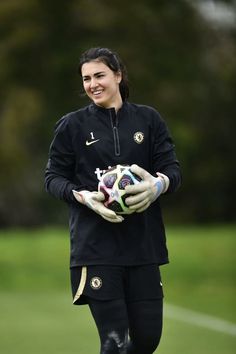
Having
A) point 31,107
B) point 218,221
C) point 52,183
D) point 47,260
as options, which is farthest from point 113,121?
point 218,221

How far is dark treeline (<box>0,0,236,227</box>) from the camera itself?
87.3 feet

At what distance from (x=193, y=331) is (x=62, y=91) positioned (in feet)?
61.7

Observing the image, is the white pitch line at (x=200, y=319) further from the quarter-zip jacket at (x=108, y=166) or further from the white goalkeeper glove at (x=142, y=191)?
the white goalkeeper glove at (x=142, y=191)

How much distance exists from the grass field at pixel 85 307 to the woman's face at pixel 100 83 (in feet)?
11.1

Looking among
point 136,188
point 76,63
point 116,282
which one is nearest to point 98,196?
point 136,188

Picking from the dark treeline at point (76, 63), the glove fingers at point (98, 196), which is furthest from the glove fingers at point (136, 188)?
the dark treeline at point (76, 63)

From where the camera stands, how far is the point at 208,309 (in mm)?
13242

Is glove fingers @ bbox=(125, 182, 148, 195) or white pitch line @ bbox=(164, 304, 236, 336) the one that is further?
white pitch line @ bbox=(164, 304, 236, 336)

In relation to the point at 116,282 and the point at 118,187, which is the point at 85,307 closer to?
the point at 116,282

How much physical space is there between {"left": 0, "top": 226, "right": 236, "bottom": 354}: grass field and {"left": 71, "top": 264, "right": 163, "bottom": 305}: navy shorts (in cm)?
303

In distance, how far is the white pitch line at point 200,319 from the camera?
1097 centimetres

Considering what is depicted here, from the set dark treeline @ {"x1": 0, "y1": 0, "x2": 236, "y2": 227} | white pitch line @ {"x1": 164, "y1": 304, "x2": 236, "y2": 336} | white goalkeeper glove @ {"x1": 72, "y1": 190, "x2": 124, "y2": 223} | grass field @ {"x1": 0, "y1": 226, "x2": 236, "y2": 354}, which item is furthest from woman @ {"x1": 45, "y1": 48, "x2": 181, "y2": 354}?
dark treeline @ {"x1": 0, "y1": 0, "x2": 236, "y2": 227}

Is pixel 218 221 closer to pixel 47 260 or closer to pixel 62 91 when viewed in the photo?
pixel 62 91

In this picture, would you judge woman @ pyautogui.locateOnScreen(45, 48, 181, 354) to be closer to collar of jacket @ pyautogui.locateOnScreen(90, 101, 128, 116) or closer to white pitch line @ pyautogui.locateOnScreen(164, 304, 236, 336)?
collar of jacket @ pyautogui.locateOnScreen(90, 101, 128, 116)
